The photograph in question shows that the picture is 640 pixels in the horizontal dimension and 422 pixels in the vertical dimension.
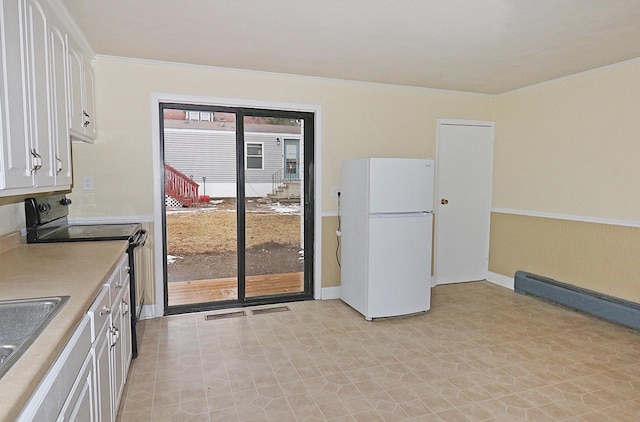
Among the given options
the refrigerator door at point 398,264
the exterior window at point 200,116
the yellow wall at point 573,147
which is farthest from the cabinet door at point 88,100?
the yellow wall at point 573,147

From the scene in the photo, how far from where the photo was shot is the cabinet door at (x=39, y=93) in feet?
5.91

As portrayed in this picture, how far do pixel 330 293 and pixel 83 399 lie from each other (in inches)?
119

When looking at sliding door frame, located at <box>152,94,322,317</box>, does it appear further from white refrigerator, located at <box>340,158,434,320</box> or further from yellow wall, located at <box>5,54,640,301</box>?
white refrigerator, located at <box>340,158,434,320</box>

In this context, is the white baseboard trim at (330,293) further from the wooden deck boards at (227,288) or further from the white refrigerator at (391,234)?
the white refrigerator at (391,234)

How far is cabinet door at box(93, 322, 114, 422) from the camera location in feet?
5.37

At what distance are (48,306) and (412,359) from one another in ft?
7.66

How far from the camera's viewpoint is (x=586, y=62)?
11.4 ft

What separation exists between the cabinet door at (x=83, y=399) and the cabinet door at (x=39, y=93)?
95 cm

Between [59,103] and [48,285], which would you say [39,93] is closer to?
[59,103]

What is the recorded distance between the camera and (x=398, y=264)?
365cm

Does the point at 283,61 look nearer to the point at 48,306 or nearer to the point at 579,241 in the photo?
the point at 48,306

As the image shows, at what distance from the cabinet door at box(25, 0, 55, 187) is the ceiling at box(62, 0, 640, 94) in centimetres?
54

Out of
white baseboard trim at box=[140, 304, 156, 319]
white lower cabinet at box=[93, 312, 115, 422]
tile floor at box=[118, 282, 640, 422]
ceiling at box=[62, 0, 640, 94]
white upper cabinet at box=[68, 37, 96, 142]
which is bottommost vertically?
tile floor at box=[118, 282, 640, 422]

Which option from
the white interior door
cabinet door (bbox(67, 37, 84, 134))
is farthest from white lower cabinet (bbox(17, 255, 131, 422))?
the white interior door
